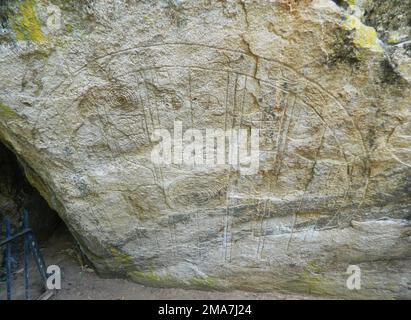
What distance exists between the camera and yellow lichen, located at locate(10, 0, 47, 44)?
58.8 inches

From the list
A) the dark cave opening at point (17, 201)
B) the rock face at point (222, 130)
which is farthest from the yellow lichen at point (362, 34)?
the dark cave opening at point (17, 201)

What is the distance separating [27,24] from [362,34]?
1.45 metres

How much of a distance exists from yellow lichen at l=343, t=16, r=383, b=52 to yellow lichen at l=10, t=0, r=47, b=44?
4.34 ft

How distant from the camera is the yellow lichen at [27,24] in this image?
58.8 inches

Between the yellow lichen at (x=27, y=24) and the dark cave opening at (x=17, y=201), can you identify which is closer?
the yellow lichen at (x=27, y=24)

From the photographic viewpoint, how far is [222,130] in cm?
181

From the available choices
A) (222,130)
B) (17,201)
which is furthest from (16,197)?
(222,130)

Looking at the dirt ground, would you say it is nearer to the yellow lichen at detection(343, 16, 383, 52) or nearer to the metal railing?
the metal railing

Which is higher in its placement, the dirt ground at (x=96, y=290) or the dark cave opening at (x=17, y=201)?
the dark cave opening at (x=17, y=201)

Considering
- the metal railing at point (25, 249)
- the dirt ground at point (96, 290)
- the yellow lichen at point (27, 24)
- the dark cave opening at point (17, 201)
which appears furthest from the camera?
the dark cave opening at point (17, 201)

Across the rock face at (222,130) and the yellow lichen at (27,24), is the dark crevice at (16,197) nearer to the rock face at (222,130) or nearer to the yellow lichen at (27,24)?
the rock face at (222,130)

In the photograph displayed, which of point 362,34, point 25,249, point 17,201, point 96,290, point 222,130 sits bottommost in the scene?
point 96,290

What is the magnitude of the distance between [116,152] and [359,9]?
1363 millimetres

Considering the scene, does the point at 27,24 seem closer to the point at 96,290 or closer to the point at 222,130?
the point at 222,130
